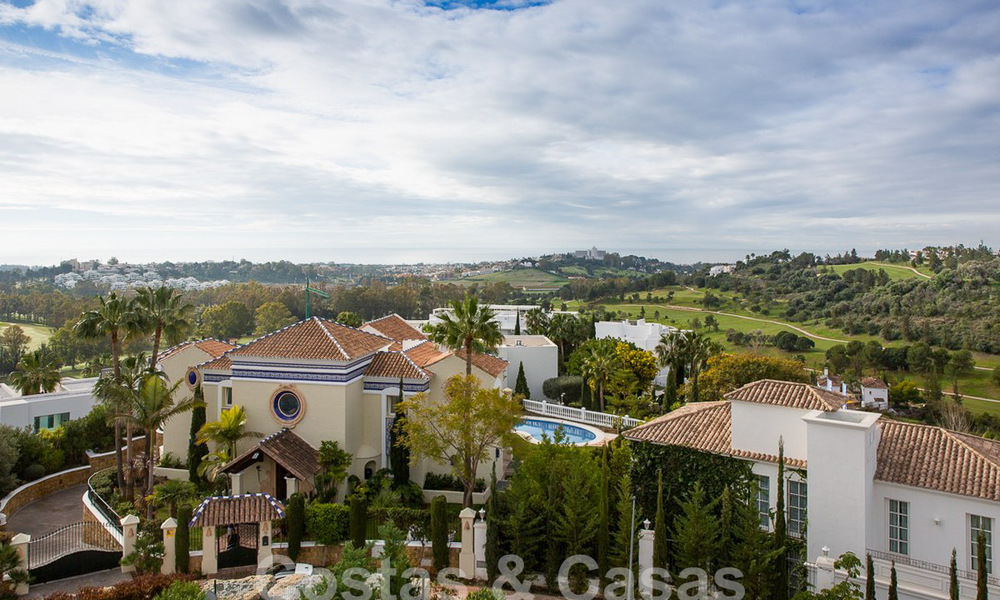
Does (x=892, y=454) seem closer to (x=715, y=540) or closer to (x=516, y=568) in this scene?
(x=715, y=540)

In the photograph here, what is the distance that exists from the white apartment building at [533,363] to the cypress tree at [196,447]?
22.1 m

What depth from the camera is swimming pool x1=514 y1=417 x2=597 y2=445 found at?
113 feet

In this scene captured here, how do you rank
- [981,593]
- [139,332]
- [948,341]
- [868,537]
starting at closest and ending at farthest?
[981,593]
[868,537]
[139,332]
[948,341]

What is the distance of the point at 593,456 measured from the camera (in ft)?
69.8

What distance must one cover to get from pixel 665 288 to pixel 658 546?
402 feet

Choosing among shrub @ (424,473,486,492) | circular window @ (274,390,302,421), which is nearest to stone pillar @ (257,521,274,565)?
circular window @ (274,390,302,421)

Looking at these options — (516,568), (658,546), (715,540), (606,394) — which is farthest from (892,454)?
(606,394)

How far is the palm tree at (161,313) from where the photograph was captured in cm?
2747

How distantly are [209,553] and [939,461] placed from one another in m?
19.8

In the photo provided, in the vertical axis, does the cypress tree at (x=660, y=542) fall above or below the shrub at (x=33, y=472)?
above

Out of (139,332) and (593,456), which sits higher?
(139,332)

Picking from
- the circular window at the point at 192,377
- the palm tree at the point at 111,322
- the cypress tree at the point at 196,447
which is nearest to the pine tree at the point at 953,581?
the cypress tree at the point at 196,447

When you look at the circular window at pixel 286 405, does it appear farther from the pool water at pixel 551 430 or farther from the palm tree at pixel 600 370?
the palm tree at pixel 600 370

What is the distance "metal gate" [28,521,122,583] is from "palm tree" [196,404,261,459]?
4502 millimetres
